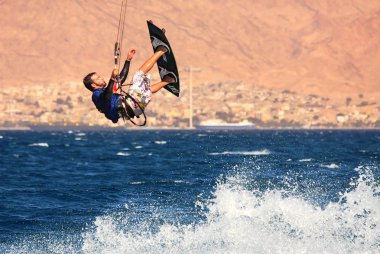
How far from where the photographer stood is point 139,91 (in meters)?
15.3

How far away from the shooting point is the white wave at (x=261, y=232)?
17.9 m

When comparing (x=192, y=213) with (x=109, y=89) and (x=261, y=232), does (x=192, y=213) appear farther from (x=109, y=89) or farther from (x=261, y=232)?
(x=109, y=89)

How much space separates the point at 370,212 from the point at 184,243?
5176mm

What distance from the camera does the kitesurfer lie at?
1479cm

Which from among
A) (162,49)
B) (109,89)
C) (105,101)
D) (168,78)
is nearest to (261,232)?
(168,78)

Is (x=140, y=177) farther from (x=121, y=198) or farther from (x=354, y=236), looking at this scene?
(x=354, y=236)

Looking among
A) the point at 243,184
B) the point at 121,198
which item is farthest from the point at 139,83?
the point at 243,184

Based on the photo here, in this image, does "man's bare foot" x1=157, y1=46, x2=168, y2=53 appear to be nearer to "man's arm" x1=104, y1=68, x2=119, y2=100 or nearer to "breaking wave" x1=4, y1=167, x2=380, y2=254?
"man's arm" x1=104, y1=68, x2=119, y2=100

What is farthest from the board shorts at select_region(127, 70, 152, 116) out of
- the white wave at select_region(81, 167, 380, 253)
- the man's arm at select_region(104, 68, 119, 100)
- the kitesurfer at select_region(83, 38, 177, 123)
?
the white wave at select_region(81, 167, 380, 253)

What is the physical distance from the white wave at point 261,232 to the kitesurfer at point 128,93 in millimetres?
4327

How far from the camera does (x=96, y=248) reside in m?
19.6

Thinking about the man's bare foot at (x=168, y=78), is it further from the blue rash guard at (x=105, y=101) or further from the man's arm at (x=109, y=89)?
the man's arm at (x=109, y=89)

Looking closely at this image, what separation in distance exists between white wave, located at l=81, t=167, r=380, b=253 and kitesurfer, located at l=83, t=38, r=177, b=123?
4327mm

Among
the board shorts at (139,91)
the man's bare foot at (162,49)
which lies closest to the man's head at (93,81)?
the board shorts at (139,91)
